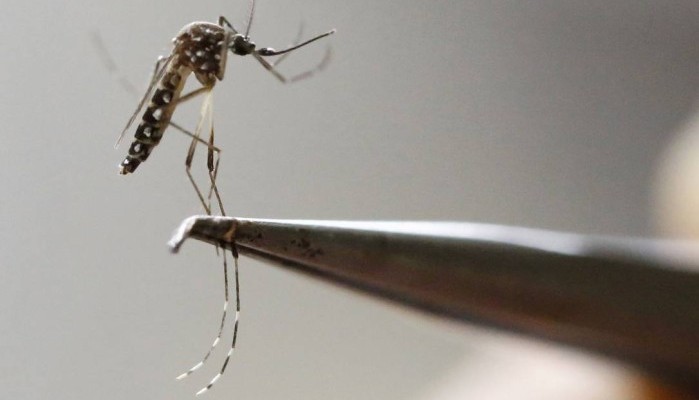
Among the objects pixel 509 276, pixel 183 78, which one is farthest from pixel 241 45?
pixel 509 276

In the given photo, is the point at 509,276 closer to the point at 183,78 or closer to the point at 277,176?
the point at 183,78

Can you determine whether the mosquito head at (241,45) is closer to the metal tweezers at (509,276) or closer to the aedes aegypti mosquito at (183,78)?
the aedes aegypti mosquito at (183,78)

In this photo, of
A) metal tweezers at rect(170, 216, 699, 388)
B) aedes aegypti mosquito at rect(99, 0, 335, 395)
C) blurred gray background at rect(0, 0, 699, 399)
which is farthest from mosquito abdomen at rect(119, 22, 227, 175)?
metal tweezers at rect(170, 216, 699, 388)

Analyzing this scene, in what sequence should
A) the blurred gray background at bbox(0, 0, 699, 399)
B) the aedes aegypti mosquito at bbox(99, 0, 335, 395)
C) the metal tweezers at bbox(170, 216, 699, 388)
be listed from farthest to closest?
the blurred gray background at bbox(0, 0, 699, 399), the aedes aegypti mosquito at bbox(99, 0, 335, 395), the metal tweezers at bbox(170, 216, 699, 388)

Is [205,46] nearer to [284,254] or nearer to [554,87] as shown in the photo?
[284,254]

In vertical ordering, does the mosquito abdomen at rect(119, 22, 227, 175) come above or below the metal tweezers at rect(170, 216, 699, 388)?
above

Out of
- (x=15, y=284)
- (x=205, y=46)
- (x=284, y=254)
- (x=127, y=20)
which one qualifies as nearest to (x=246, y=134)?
(x=127, y=20)

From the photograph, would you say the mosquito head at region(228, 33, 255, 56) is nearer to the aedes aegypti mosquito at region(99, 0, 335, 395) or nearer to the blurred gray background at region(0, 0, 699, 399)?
the aedes aegypti mosquito at region(99, 0, 335, 395)

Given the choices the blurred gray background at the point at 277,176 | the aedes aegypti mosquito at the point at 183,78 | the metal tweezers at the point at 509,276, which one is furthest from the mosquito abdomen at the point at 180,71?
the metal tweezers at the point at 509,276
